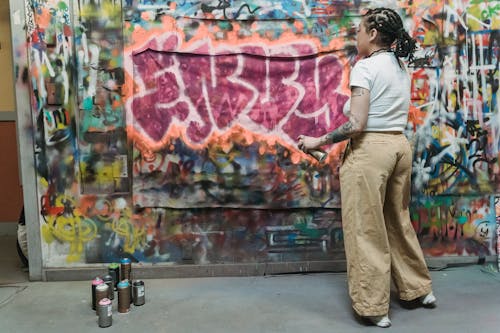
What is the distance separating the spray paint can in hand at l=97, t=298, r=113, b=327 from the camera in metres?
3.13

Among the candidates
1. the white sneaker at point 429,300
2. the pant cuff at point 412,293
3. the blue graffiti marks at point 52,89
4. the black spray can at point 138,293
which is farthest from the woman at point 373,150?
the blue graffiti marks at point 52,89

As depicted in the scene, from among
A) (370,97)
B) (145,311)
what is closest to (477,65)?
(370,97)

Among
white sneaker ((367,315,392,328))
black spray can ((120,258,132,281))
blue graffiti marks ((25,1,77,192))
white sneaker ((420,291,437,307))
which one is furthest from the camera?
blue graffiti marks ((25,1,77,192))

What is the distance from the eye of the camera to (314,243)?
13.4 feet

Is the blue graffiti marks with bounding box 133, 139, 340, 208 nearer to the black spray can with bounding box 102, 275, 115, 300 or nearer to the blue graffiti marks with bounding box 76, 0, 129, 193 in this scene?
the blue graffiti marks with bounding box 76, 0, 129, 193

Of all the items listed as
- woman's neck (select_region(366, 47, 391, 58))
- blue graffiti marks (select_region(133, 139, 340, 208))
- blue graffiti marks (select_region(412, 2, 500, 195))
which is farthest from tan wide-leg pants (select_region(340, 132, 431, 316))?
blue graffiti marks (select_region(412, 2, 500, 195))

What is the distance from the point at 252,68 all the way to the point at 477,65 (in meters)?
1.90

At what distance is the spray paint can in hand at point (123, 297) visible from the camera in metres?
3.33

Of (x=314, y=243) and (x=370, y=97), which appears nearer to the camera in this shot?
(x=370, y=97)

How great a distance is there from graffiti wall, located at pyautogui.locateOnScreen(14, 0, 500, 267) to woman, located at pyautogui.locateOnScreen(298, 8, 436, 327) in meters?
0.86

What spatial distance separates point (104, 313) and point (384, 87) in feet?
7.65

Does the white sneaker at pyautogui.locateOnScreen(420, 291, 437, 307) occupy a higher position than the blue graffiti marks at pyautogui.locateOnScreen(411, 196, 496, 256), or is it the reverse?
the blue graffiti marks at pyautogui.locateOnScreen(411, 196, 496, 256)

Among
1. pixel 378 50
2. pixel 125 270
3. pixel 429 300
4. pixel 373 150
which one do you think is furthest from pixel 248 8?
pixel 429 300

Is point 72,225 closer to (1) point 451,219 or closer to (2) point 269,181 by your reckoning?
(2) point 269,181
